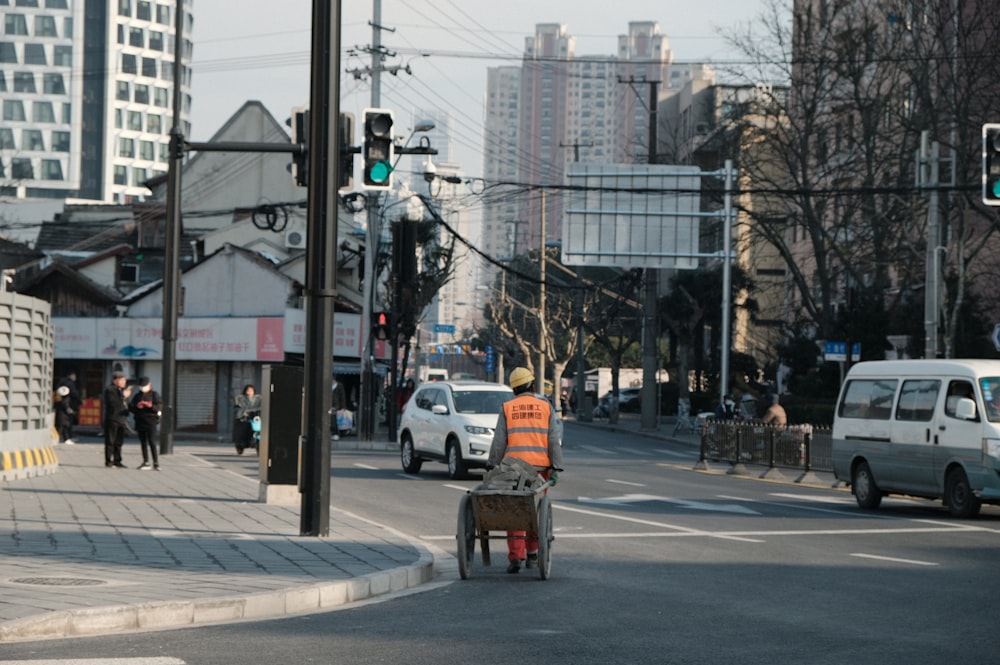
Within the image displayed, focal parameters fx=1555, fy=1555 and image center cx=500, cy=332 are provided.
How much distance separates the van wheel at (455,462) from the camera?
27.5 m

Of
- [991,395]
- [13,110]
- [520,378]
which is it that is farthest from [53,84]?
[520,378]

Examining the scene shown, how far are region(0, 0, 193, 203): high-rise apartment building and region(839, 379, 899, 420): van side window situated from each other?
11877 cm

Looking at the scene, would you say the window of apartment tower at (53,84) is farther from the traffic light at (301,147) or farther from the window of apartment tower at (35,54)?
the traffic light at (301,147)

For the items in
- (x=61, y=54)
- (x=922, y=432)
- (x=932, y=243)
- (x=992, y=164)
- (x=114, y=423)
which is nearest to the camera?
(x=922, y=432)

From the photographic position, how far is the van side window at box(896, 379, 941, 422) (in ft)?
71.3

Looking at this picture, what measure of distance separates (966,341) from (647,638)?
4023 centimetres

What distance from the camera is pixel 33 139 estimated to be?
137 m

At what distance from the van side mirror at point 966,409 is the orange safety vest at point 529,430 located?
30.3 ft

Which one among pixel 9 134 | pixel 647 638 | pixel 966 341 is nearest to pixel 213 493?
pixel 647 638

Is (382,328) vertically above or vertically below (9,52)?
below

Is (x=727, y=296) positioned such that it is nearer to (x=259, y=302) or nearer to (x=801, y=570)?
(x=259, y=302)

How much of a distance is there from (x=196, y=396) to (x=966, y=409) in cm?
3844

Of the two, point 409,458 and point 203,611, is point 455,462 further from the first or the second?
point 203,611

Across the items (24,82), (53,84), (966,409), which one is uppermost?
(24,82)
